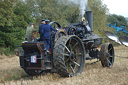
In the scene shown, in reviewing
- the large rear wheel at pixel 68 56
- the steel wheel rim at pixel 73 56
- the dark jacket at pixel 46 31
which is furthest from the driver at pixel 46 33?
the steel wheel rim at pixel 73 56

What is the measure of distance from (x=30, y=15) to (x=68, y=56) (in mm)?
17200

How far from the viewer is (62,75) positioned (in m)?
6.07

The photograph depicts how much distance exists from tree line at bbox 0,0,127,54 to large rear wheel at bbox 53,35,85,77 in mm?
1893

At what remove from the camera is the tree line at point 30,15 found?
51.7 ft

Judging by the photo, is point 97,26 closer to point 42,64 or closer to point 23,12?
point 23,12

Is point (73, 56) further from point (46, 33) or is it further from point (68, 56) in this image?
point (46, 33)

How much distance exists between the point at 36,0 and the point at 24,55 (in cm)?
1855

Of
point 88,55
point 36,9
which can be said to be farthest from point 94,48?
point 36,9

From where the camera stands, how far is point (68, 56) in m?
6.58

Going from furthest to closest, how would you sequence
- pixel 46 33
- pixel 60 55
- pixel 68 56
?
pixel 68 56 < pixel 46 33 < pixel 60 55

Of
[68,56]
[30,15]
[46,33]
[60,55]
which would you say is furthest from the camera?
[30,15]

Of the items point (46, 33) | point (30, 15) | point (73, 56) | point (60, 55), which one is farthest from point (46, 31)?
point (30, 15)

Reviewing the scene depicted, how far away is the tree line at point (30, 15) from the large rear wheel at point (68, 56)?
189 centimetres

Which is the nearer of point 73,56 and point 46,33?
point 46,33
